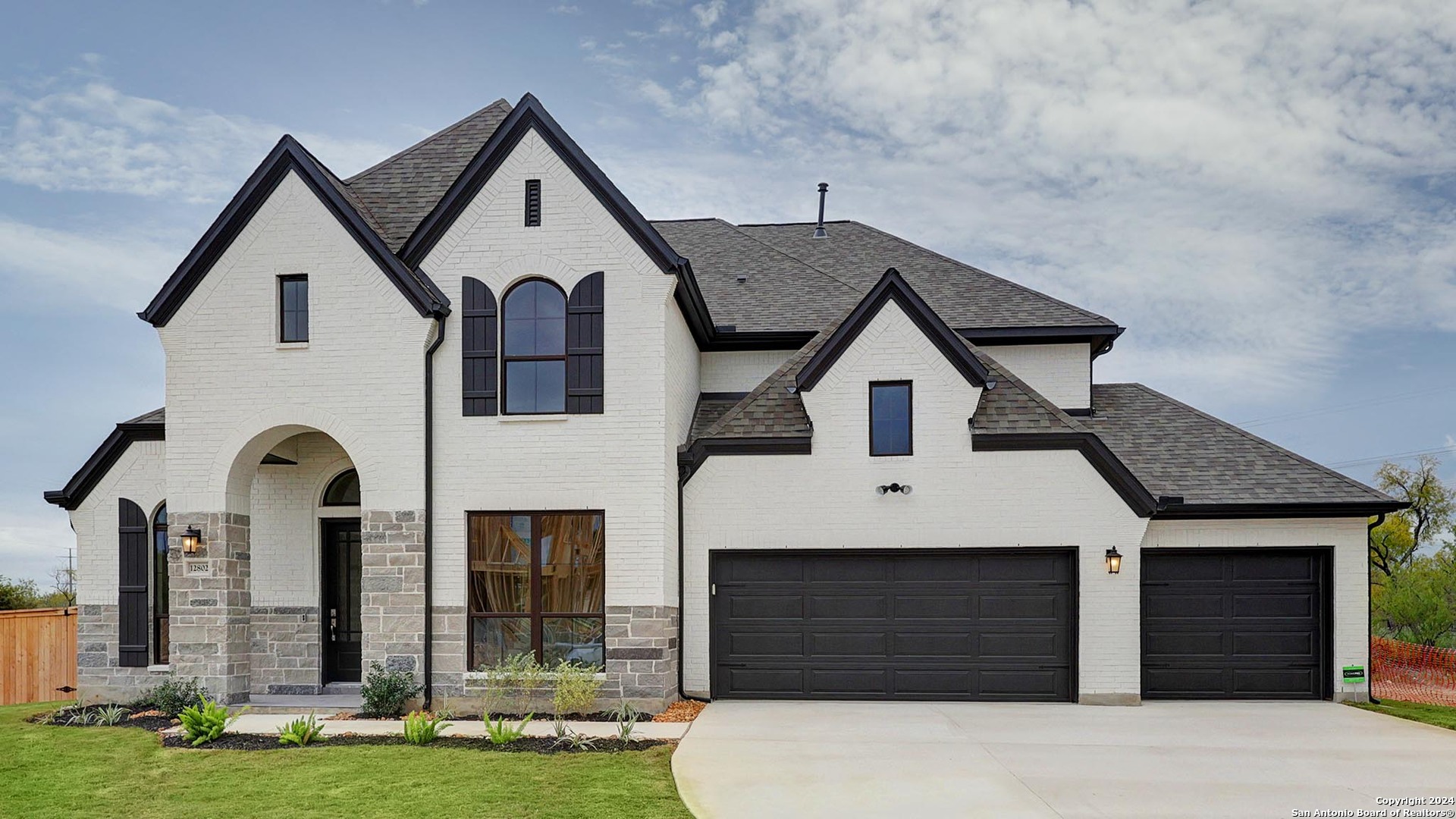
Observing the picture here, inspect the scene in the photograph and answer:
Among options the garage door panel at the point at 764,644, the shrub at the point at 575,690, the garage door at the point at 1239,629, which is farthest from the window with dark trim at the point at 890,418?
the shrub at the point at 575,690

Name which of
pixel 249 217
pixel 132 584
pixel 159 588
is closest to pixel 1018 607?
pixel 249 217

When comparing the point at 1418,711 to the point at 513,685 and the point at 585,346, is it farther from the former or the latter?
the point at 585,346

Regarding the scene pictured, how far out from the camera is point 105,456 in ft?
49.0

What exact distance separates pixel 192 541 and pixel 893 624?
9583 millimetres

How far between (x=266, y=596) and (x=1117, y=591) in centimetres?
1210

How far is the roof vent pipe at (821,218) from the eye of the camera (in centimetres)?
2182

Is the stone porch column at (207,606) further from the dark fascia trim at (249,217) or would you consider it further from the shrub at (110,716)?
the dark fascia trim at (249,217)

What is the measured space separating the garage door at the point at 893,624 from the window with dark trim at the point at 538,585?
199 centimetres

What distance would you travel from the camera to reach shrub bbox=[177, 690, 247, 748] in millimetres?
11203

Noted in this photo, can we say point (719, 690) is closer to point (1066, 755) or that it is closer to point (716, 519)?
point (716, 519)

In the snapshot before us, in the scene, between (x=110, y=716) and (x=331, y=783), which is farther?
(x=110, y=716)

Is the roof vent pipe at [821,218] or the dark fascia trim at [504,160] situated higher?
the roof vent pipe at [821,218]

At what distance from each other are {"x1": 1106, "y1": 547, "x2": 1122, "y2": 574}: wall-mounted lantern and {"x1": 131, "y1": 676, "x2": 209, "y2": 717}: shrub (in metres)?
12.0

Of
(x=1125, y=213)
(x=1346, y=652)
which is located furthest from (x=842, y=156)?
(x=1346, y=652)
